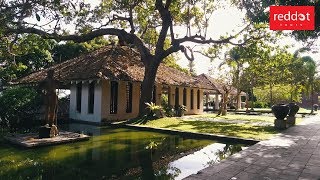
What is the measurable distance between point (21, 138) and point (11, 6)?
16.5ft

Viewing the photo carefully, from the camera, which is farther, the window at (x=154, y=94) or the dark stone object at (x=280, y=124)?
the window at (x=154, y=94)

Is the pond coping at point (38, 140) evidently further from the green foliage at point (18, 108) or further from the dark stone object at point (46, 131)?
the green foliage at point (18, 108)

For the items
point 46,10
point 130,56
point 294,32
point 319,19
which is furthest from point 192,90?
point 46,10

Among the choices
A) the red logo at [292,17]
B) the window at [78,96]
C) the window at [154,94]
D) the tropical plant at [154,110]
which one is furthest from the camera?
the window at [154,94]

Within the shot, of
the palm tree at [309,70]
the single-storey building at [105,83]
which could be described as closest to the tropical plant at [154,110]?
the single-storey building at [105,83]

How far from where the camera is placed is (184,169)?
7695 mm

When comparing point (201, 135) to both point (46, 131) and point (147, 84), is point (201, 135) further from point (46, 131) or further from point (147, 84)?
point (147, 84)

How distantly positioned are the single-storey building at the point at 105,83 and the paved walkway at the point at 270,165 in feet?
35.6

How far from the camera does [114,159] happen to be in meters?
8.66

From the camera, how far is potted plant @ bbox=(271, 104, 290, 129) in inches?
591

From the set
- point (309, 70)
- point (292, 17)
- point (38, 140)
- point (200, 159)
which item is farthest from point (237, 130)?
point (309, 70)

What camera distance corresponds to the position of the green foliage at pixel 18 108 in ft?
48.0

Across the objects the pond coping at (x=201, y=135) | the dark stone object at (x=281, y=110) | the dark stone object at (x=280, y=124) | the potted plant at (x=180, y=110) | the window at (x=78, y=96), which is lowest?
the pond coping at (x=201, y=135)

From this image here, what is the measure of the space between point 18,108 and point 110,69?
19.1 ft
